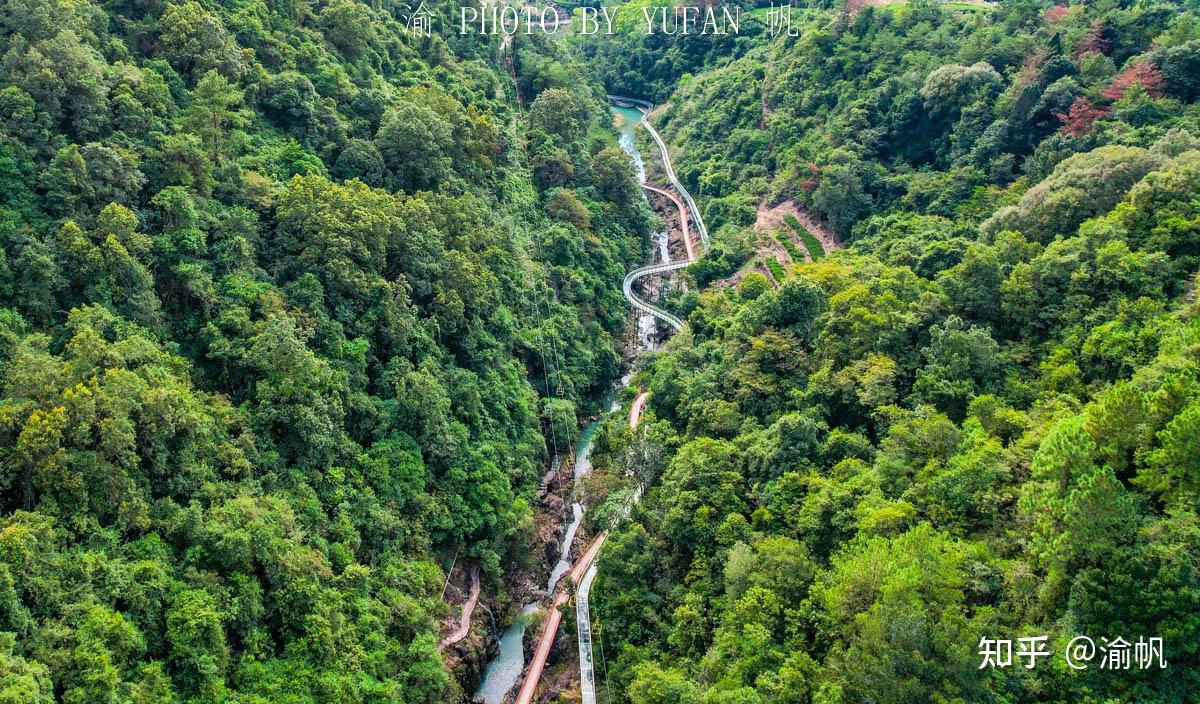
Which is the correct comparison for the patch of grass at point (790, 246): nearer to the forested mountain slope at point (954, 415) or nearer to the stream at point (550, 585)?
the forested mountain slope at point (954, 415)

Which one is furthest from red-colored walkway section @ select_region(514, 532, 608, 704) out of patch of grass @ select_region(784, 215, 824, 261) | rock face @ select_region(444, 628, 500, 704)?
patch of grass @ select_region(784, 215, 824, 261)

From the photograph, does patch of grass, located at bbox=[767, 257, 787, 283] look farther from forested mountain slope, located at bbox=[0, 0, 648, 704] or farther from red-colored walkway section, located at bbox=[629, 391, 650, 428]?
forested mountain slope, located at bbox=[0, 0, 648, 704]

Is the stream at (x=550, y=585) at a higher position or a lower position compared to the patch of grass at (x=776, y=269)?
lower

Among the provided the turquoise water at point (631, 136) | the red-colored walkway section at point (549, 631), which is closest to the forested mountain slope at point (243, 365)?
the red-colored walkway section at point (549, 631)
